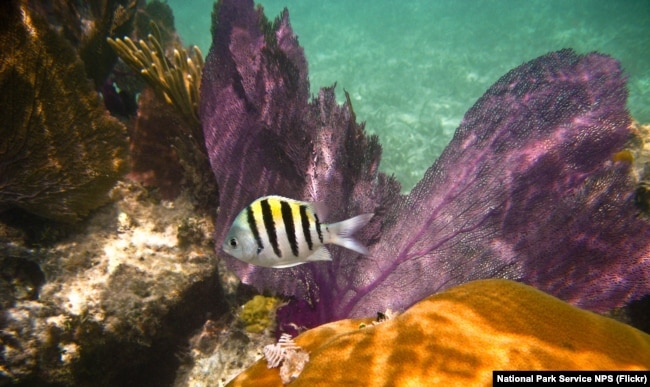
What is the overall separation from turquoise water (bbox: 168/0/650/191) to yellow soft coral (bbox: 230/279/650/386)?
31.8ft

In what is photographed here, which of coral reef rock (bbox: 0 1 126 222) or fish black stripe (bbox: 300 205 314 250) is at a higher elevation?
coral reef rock (bbox: 0 1 126 222)

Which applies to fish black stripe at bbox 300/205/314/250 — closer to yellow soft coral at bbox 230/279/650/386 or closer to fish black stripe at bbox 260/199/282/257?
fish black stripe at bbox 260/199/282/257

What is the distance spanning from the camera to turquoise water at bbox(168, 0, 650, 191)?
15.1 metres

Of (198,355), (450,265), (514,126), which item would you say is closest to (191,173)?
(198,355)

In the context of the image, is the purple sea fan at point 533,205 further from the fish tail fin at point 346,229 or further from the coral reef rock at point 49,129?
the coral reef rock at point 49,129

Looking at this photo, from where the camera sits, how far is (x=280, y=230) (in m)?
1.78

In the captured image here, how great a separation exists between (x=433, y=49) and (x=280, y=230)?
27211 millimetres

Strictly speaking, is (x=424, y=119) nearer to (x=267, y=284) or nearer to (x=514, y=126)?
(x=514, y=126)

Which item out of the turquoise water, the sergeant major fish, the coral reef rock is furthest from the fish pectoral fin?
the turquoise water

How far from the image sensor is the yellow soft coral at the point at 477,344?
57.1 inches

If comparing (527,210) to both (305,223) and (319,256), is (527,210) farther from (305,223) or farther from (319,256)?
(305,223)

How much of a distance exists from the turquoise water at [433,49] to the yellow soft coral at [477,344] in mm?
9682

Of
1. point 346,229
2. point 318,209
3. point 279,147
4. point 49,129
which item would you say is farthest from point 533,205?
point 49,129

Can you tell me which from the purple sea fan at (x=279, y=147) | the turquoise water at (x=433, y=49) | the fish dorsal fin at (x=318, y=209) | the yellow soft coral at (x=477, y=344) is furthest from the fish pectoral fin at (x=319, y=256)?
the turquoise water at (x=433, y=49)
